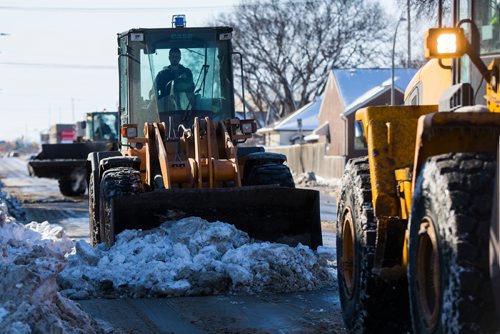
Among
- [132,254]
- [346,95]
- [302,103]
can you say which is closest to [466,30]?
[132,254]

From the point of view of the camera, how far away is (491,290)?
463cm

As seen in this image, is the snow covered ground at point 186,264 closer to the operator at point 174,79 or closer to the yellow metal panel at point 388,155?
the operator at point 174,79

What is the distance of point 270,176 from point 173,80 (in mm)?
1759

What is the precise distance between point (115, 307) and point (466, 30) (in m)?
4.30

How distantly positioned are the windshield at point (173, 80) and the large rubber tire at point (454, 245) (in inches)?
308

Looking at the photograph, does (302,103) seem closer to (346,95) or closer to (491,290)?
(346,95)

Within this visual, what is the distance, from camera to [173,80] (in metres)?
12.9

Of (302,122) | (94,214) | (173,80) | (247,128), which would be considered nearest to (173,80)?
(173,80)

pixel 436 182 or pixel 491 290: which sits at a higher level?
pixel 436 182

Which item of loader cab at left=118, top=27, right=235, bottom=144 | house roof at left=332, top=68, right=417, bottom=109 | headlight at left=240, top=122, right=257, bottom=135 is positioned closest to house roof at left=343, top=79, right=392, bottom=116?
house roof at left=332, top=68, right=417, bottom=109

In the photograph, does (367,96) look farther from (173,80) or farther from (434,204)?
(434,204)

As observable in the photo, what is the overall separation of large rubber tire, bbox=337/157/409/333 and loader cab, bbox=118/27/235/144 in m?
6.19

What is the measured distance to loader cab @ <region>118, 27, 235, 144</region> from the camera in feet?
42.3

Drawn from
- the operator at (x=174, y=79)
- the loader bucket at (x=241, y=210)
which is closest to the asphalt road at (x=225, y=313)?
the loader bucket at (x=241, y=210)
